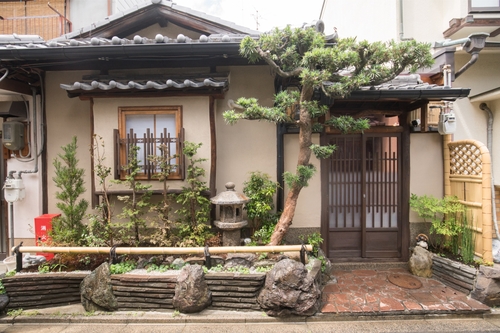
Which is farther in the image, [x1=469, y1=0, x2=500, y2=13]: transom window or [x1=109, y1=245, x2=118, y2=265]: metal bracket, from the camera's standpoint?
[x1=469, y1=0, x2=500, y2=13]: transom window

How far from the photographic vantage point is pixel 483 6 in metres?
7.72

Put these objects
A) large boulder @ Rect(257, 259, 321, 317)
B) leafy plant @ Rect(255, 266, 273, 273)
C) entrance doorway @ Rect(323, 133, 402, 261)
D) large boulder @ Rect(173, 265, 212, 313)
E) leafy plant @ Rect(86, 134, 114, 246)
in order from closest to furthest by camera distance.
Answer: large boulder @ Rect(257, 259, 321, 317), large boulder @ Rect(173, 265, 212, 313), leafy plant @ Rect(255, 266, 273, 273), leafy plant @ Rect(86, 134, 114, 246), entrance doorway @ Rect(323, 133, 402, 261)

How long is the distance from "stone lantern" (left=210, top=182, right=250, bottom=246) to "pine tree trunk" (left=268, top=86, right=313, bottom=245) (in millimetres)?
787

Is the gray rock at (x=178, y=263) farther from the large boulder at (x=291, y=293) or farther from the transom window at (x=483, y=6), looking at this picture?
the transom window at (x=483, y=6)

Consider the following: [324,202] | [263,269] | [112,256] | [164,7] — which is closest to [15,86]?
[164,7]

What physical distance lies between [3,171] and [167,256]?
5942mm

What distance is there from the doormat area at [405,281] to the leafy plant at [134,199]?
5.95 metres

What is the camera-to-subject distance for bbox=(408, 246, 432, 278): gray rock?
20.4 feet

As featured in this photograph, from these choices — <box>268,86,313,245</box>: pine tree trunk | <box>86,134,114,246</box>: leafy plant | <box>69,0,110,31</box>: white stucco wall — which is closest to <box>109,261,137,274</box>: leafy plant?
<box>86,134,114,246</box>: leafy plant

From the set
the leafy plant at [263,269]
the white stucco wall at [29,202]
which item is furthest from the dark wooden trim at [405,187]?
the white stucco wall at [29,202]

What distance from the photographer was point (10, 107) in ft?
22.7

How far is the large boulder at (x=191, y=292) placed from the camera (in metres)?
4.88

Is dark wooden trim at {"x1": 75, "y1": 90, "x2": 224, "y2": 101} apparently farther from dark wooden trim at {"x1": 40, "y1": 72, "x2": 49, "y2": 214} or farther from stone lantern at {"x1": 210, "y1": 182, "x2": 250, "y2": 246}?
stone lantern at {"x1": 210, "y1": 182, "x2": 250, "y2": 246}

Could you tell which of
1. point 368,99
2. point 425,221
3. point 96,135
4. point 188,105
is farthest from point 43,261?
point 425,221
